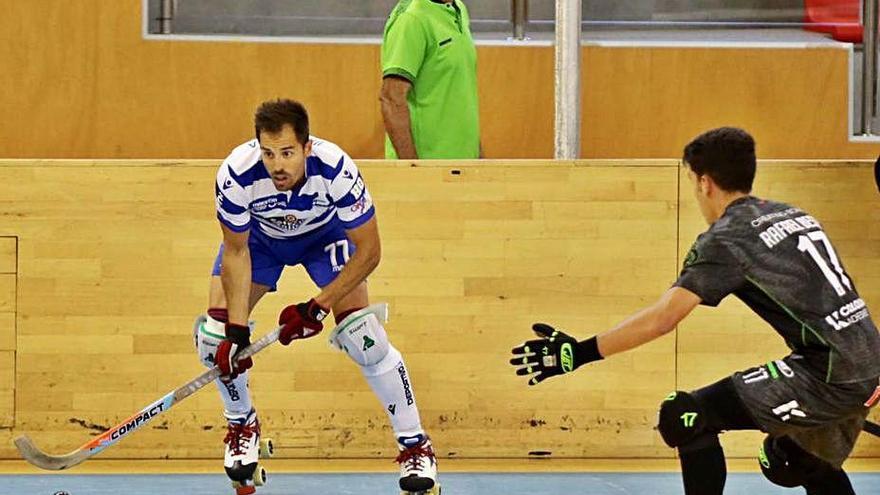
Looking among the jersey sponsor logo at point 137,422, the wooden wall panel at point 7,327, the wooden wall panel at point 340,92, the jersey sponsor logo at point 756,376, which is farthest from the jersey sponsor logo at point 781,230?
the wooden wall panel at point 340,92

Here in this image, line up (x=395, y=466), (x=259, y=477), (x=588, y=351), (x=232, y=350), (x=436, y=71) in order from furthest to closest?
(x=436, y=71), (x=395, y=466), (x=259, y=477), (x=232, y=350), (x=588, y=351)

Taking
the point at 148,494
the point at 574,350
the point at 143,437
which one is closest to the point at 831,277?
the point at 574,350

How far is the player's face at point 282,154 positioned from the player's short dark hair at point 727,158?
1407 mm

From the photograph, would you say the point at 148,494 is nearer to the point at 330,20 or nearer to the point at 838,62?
the point at 330,20

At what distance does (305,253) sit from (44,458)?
1.08m

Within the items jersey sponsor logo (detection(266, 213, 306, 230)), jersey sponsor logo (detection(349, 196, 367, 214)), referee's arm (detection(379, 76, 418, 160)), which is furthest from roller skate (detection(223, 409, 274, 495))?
referee's arm (detection(379, 76, 418, 160))

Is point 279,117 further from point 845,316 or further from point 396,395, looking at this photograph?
point 845,316

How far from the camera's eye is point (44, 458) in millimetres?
5066

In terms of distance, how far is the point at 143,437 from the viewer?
6055 mm

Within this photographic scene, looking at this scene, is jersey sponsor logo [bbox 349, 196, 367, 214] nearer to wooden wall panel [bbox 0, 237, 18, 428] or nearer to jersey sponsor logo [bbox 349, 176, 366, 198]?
jersey sponsor logo [bbox 349, 176, 366, 198]

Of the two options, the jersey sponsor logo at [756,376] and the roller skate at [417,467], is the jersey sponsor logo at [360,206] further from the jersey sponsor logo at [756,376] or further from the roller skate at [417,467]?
the jersey sponsor logo at [756,376]

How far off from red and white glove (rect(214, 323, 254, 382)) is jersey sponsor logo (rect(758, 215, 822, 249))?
6.09 ft

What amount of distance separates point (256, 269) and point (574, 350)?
1.71 m

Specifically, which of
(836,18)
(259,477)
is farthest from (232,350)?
(836,18)
